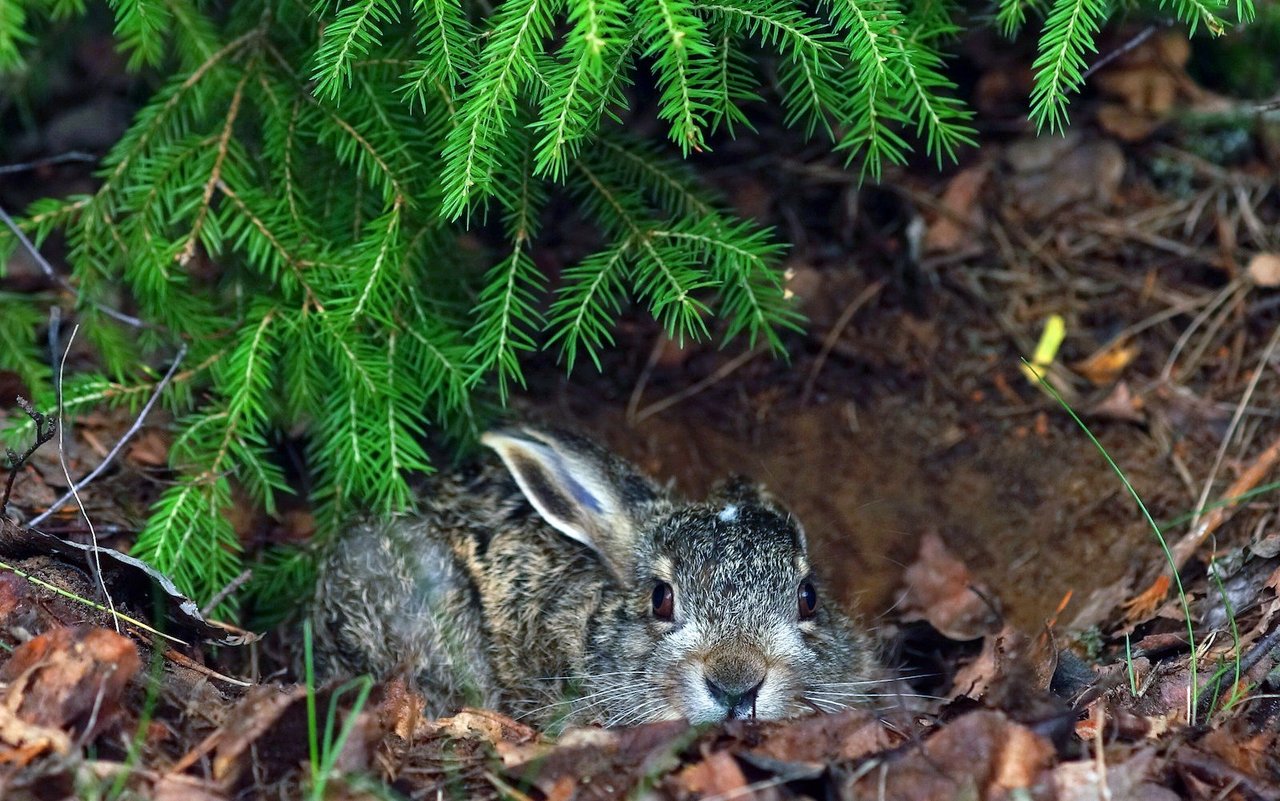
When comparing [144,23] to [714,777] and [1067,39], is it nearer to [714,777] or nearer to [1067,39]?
[1067,39]

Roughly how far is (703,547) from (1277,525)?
91.4 inches

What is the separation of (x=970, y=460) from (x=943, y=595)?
83 centimetres

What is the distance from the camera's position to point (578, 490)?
5.73m

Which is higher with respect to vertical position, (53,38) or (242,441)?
(53,38)

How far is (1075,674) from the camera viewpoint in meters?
4.84

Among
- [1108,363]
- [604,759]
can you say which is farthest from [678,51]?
[1108,363]

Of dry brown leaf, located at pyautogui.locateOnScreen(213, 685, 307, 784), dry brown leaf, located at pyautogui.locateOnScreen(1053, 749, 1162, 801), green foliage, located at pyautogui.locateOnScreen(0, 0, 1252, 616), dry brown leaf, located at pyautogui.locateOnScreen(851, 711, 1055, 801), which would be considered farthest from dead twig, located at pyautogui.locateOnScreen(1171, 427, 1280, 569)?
dry brown leaf, located at pyautogui.locateOnScreen(213, 685, 307, 784)

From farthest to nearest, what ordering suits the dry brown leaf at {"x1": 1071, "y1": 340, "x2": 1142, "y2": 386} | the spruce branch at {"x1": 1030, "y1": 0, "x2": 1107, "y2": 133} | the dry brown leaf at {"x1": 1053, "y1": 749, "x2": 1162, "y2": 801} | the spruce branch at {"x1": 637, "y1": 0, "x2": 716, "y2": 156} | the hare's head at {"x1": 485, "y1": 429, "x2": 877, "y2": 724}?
the dry brown leaf at {"x1": 1071, "y1": 340, "x2": 1142, "y2": 386} → the hare's head at {"x1": 485, "y1": 429, "x2": 877, "y2": 724} → the spruce branch at {"x1": 1030, "y1": 0, "x2": 1107, "y2": 133} → the spruce branch at {"x1": 637, "y1": 0, "x2": 716, "y2": 156} → the dry brown leaf at {"x1": 1053, "y1": 749, "x2": 1162, "y2": 801}

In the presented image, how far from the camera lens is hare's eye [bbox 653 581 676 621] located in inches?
208

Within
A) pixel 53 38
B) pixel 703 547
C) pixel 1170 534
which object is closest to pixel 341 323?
pixel 703 547

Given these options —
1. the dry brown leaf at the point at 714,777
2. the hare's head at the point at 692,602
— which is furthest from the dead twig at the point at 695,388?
the dry brown leaf at the point at 714,777

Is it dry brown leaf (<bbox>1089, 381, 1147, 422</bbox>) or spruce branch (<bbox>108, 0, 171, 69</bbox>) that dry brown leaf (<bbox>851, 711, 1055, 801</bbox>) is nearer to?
dry brown leaf (<bbox>1089, 381, 1147, 422</bbox>)

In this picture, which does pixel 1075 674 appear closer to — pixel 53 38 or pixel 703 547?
pixel 703 547

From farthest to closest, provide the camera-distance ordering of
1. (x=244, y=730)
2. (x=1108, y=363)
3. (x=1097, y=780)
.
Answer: (x=1108, y=363) < (x=244, y=730) < (x=1097, y=780)
